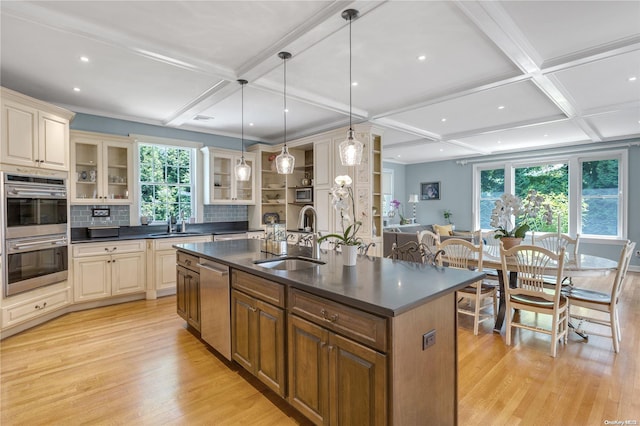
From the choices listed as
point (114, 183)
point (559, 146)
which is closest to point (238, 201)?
point (114, 183)

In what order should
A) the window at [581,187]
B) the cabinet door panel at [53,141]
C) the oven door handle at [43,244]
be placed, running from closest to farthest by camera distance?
the oven door handle at [43,244] → the cabinet door panel at [53,141] → the window at [581,187]

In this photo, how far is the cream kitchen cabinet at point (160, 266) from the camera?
14.8ft

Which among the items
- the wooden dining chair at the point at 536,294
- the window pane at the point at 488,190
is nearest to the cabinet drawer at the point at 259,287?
the wooden dining chair at the point at 536,294

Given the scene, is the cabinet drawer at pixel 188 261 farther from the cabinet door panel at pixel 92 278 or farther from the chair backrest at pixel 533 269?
the chair backrest at pixel 533 269

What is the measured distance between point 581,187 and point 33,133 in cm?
973

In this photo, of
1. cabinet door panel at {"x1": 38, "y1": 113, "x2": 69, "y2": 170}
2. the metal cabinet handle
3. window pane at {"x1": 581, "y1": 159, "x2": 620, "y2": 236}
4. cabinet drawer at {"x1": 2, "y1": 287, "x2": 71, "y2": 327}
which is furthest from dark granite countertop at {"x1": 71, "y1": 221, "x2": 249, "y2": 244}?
window pane at {"x1": 581, "y1": 159, "x2": 620, "y2": 236}

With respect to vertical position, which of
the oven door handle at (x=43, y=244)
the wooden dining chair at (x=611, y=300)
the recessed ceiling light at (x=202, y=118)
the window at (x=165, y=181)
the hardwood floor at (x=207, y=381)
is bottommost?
the hardwood floor at (x=207, y=381)

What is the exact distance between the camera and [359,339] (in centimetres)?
149

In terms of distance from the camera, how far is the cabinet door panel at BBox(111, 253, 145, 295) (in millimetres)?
4250

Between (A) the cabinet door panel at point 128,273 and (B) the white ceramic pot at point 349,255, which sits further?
(A) the cabinet door panel at point 128,273

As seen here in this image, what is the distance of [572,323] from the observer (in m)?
3.64

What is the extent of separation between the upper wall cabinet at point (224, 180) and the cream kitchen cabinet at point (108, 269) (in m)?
1.51

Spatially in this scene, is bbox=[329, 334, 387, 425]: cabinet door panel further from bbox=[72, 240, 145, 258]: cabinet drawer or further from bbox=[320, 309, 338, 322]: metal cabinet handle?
bbox=[72, 240, 145, 258]: cabinet drawer

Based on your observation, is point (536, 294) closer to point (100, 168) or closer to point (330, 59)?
point (330, 59)
